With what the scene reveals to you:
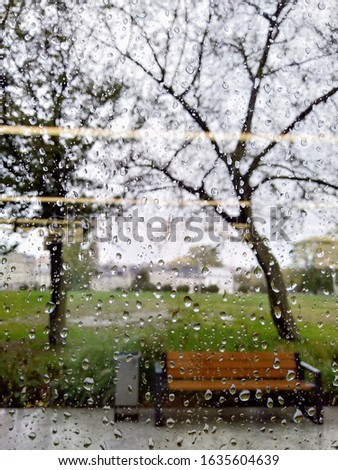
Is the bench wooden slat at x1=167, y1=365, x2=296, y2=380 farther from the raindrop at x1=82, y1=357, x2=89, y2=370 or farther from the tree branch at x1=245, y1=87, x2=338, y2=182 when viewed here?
the tree branch at x1=245, y1=87, x2=338, y2=182

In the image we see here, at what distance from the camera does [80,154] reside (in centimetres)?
166

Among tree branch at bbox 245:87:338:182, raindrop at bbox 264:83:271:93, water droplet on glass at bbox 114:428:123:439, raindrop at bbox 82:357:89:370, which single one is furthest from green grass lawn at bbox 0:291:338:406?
raindrop at bbox 264:83:271:93

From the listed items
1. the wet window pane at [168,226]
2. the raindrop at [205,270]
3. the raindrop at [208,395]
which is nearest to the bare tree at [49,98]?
the wet window pane at [168,226]

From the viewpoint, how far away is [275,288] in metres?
1.64

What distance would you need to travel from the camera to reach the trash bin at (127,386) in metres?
1.55

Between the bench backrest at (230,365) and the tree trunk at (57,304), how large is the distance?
37 centimetres

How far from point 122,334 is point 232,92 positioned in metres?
0.95

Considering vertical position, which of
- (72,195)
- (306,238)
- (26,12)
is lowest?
(306,238)

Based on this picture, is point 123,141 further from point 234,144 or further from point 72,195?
point 234,144

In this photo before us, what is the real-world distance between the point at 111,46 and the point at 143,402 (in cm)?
125

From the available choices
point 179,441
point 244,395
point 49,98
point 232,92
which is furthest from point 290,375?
point 49,98

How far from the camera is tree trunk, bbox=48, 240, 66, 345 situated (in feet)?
5.15

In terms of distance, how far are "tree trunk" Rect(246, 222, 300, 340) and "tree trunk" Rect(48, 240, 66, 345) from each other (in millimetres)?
662
